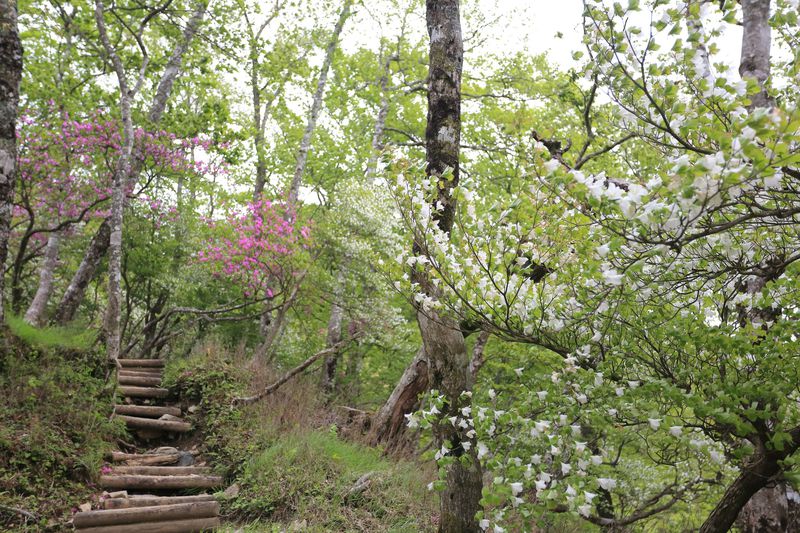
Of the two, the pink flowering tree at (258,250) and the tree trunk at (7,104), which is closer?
the tree trunk at (7,104)

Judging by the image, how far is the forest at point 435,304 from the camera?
246 centimetres

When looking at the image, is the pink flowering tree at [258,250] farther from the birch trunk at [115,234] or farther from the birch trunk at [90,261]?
the birch trunk at [115,234]

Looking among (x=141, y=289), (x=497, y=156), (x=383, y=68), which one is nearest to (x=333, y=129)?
(x=383, y=68)

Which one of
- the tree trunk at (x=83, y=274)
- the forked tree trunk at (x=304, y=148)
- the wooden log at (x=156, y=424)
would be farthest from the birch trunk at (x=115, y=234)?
the forked tree trunk at (x=304, y=148)

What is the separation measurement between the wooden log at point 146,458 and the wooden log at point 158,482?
63 cm

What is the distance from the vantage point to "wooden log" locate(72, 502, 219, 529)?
14.6 feet

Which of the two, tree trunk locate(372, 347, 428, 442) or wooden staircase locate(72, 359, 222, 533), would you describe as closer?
wooden staircase locate(72, 359, 222, 533)

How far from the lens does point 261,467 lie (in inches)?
229

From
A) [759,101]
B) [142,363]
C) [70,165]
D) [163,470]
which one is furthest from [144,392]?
[759,101]

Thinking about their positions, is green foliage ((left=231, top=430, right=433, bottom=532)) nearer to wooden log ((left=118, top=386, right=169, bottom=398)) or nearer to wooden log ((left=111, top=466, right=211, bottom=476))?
wooden log ((left=111, top=466, right=211, bottom=476))

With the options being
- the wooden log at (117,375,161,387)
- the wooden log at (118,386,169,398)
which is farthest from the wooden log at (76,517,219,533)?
the wooden log at (117,375,161,387)

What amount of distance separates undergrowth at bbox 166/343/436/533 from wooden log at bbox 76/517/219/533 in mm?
296

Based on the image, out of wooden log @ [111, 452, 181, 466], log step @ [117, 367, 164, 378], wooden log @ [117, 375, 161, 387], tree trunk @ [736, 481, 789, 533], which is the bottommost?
wooden log @ [111, 452, 181, 466]

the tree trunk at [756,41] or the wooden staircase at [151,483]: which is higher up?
the tree trunk at [756,41]
